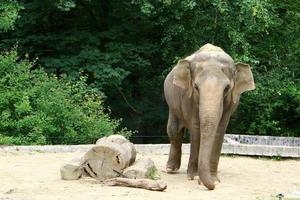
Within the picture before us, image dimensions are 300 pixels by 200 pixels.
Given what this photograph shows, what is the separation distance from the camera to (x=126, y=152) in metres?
11.0

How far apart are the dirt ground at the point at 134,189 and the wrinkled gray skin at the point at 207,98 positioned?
422 mm

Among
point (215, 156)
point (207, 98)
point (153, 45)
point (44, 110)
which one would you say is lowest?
point (215, 156)

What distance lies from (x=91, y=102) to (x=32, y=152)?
3.22 m

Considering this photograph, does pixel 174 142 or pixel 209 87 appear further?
pixel 174 142

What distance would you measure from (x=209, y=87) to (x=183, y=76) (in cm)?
79

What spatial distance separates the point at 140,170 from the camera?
10.8 metres

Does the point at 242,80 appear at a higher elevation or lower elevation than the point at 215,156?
higher

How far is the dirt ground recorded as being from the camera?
942 cm

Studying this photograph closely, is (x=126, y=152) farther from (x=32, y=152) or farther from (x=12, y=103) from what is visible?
(x=12, y=103)

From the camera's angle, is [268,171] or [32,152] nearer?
[268,171]

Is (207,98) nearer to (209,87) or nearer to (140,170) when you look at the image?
(209,87)

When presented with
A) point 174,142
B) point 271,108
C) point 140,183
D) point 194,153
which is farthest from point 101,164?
point 271,108

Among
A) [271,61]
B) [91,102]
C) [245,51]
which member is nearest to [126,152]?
[91,102]

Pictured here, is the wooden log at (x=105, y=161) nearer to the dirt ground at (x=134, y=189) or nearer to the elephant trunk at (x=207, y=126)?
the dirt ground at (x=134, y=189)
